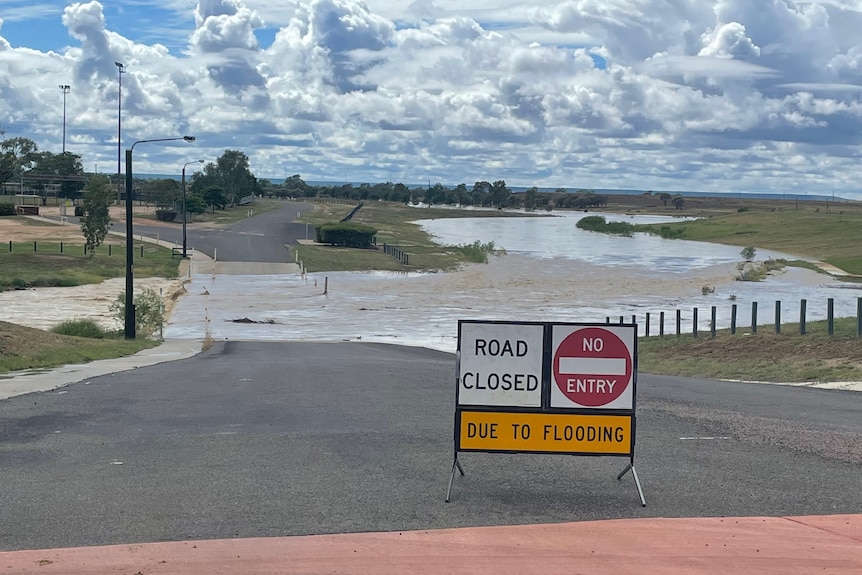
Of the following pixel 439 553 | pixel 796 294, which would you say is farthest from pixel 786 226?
pixel 439 553

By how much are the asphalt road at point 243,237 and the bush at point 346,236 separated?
3127 millimetres

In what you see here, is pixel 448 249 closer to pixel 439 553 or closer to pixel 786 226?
pixel 786 226

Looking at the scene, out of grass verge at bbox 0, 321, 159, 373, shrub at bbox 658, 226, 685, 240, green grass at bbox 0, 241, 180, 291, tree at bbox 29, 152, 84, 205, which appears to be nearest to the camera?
grass verge at bbox 0, 321, 159, 373

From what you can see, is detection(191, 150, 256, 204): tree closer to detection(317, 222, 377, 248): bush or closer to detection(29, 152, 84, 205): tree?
detection(29, 152, 84, 205): tree

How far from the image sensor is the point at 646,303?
50406 millimetres

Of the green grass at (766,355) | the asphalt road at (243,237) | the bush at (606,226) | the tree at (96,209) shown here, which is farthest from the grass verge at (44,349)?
the bush at (606,226)

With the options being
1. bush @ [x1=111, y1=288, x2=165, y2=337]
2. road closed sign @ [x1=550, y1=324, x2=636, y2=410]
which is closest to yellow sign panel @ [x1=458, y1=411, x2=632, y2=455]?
road closed sign @ [x1=550, y1=324, x2=636, y2=410]

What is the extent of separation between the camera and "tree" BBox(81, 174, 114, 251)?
66562mm

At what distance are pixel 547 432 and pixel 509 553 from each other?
1.53m

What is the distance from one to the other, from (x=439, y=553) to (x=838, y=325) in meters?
21.7

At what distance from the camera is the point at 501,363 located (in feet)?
25.6

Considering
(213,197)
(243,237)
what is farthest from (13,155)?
Result: (213,197)

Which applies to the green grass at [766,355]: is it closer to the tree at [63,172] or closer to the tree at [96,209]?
the tree at [96,209]

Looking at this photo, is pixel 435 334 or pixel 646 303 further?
pixel 646 303
